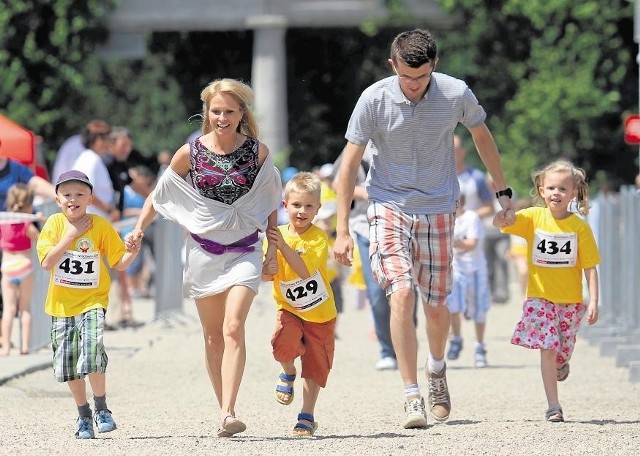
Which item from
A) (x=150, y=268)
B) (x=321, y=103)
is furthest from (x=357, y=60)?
(x=150, y=268)

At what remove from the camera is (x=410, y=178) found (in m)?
8.80

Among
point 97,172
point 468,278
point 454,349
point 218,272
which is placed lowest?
point 454,349

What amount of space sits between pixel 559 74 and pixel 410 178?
20.8 meters

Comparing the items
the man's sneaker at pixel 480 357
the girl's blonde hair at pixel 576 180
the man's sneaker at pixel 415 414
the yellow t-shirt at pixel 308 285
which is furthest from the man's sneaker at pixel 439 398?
the man's sneaker at pixel 480 357

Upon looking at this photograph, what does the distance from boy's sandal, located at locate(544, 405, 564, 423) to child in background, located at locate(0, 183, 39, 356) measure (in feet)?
16.9

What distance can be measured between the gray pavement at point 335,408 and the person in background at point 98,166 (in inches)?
43.8

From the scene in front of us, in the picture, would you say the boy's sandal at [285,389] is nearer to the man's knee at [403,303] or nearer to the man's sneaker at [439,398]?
the man's knee at [403,303]

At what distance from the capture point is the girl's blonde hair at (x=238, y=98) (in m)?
8.44

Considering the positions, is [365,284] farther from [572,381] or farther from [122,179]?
[122,179]

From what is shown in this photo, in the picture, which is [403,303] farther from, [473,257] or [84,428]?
[473,257]

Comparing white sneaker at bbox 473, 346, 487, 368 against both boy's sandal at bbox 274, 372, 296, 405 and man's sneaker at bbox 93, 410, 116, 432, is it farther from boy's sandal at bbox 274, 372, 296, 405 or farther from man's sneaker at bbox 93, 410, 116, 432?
man's sneaker at bbox 93, 410, 116, 432

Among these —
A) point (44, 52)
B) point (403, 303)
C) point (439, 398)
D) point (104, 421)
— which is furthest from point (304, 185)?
point (44, 52)

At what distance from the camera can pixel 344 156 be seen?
885 cm

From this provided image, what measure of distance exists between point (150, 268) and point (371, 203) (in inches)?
624
